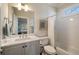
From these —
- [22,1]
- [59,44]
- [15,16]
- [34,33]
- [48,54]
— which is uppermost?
[22,1]

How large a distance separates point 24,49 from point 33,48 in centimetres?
14

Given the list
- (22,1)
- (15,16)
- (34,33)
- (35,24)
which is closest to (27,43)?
(34,33)

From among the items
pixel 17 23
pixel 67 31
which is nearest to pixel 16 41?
pixel 17 23

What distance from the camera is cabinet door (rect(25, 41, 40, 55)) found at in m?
1.78

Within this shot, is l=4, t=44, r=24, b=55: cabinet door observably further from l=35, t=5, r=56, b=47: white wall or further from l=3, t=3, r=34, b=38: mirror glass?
l=35, t=5, r=56, b=47: white wall

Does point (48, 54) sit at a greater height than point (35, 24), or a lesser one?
lesser

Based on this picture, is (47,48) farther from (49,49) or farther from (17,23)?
(17,23)

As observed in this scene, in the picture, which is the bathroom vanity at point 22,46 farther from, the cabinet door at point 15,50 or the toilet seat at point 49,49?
the toilet seat at point 49,49

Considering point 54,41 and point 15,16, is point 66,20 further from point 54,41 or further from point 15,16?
point 15,16

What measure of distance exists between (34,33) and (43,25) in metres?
0.18

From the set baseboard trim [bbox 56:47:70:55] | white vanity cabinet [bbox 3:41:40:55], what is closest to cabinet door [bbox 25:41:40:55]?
white vanity cabinet [bbox 3:41:40:55]

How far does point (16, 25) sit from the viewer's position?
177 cm

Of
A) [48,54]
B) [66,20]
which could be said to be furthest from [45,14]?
[48,54]

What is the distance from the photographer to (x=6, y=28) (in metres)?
1.73
